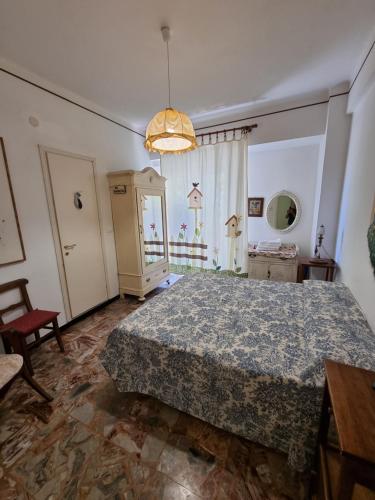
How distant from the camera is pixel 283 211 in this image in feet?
10.9

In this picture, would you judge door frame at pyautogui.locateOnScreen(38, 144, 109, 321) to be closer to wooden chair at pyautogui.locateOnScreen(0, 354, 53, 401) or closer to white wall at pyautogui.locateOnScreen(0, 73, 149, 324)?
white wall at pyautogui.locateOnScreen(0, 73, 149, 324)

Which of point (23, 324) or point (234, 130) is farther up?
point (234, 130)

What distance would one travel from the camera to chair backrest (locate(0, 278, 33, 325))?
192cm

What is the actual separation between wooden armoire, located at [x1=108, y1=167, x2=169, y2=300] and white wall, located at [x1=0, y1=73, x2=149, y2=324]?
353 millimetres

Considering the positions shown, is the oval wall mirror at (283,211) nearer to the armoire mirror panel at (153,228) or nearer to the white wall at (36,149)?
the armoire mirror panel at (153,228)

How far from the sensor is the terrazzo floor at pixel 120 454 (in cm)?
110

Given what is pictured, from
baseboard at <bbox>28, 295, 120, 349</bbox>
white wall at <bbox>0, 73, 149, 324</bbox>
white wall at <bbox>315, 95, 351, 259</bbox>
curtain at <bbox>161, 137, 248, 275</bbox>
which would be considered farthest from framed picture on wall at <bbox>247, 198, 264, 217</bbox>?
baseboard at <bbox>28, 295, 120, 349</bbox>

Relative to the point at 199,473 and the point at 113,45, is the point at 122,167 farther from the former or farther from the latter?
the point at 199,473

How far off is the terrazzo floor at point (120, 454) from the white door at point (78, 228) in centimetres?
113

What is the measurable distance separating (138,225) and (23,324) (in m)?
1.68

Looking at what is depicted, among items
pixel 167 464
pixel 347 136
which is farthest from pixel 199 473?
pixel 347 136

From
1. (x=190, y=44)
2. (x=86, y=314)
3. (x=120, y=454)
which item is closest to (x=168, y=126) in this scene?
(x=190, y=44)

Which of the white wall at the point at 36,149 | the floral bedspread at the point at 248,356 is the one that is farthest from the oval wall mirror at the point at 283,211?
the white wall at the point at 36,149

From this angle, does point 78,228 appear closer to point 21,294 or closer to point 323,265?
point 21,294
